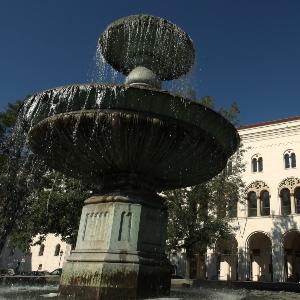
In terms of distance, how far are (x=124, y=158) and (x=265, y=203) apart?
97.8 feet

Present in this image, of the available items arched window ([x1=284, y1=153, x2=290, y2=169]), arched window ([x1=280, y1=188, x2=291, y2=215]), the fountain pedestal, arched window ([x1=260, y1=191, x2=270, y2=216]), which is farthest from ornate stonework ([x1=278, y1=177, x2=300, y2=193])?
the fountain pedestal

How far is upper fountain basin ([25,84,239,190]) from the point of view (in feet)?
20.4

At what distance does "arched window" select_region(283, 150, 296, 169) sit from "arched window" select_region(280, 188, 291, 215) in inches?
80.1

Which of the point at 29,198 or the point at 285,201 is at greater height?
the point at 285,201

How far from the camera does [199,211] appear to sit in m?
23.5

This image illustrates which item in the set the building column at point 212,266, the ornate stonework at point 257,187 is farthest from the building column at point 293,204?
the building column at point 212,266

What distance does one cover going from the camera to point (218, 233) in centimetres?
2473

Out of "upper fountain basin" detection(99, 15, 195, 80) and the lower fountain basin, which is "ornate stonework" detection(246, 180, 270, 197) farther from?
the lower fountain basin

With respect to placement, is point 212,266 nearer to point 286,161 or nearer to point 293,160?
point 286,161

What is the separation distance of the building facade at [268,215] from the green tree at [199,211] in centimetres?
920

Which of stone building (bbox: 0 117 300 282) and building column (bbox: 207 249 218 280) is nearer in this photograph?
stone building (bbox: 0 117 300 282)

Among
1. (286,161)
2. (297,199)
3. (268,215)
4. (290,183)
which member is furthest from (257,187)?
(297,199)

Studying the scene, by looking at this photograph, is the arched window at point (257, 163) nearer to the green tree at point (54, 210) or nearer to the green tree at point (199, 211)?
the green tree at point (199, 211)

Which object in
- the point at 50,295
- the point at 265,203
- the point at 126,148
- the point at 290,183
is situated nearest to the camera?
the point at 126,148
